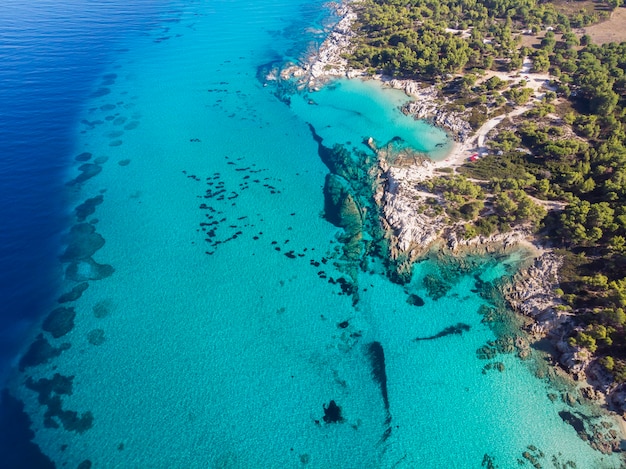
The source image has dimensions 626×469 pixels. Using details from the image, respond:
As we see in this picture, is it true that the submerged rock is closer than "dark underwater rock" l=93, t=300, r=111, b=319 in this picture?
No

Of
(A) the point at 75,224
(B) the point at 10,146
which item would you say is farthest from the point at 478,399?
(B) the point at 10,146

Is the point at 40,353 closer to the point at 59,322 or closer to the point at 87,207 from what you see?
the point at 59,322

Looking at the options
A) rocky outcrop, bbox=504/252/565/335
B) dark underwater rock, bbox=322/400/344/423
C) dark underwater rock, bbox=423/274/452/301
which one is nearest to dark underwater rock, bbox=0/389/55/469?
dark underwater rock, bbox=322/400/344/423

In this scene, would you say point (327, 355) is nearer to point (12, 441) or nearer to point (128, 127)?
point (12, 441)

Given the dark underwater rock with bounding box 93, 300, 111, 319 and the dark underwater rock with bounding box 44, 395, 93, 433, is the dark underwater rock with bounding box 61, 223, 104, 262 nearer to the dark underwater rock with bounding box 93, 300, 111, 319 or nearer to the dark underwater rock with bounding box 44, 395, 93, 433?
the dark underwater rock with bounding box 93, 300, 111, 319

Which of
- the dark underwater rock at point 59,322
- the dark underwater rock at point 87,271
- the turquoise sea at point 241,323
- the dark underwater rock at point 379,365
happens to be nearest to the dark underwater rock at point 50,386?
the turquoise sea at point 241,323

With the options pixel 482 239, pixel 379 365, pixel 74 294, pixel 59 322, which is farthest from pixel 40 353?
pixel 482 239
